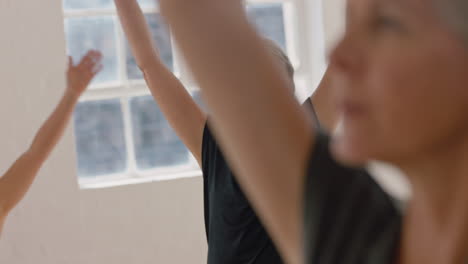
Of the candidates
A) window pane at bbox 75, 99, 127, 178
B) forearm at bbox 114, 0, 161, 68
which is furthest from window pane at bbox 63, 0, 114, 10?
forearm at bbox 114, 0, 161, 68

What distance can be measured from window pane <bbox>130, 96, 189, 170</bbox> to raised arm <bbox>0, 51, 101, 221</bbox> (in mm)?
1182

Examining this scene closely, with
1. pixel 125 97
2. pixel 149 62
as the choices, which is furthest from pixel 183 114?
pixel 125 97

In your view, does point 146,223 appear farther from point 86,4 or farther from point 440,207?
point 440,207

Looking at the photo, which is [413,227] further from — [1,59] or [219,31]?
[1,59]

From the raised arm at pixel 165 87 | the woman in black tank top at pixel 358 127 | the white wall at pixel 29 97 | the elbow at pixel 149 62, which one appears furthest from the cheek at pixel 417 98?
the white wall at pixel 29 97

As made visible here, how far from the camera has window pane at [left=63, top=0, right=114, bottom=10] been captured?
3654 mm

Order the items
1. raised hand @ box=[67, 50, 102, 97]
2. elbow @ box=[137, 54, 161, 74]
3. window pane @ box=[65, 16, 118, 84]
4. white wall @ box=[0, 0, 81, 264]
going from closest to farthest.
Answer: elbow @ box=[137, 54, 161, 74]
raised hand @ box=[67, 50, 102, 97]
white wall @ box=[0, 0, 81, 264]
window pane @ box=[65, 16, 118, 84]

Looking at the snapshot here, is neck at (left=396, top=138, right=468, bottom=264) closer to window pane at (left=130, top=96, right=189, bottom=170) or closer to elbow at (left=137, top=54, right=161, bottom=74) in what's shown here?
elbow at (left=137, top=54, right=161, bottom=74)

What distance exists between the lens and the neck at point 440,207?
0.47 metres

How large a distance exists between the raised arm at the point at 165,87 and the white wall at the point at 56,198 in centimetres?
162

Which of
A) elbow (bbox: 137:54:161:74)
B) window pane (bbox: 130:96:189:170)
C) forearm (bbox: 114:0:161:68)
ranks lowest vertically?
window pane (bbox: 130:96:189:170)

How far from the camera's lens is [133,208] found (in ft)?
11.6

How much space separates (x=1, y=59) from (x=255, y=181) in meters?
3.11

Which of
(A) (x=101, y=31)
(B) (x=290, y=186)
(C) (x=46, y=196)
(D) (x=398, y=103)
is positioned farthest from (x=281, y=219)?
(A) (x=101, y=31)
